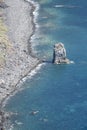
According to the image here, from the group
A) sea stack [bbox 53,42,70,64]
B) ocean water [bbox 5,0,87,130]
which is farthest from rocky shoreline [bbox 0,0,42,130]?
sea stack [bbox 53,42,70,64]

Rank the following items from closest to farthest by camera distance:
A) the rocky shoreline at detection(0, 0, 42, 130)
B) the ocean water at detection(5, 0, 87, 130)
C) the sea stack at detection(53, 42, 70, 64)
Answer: the ocean water at detection(5, 0, 87, 130), the rocky shoreline at detection(0, 0, 42, 130), the sea stack at detection(53, 42, 70, 64)

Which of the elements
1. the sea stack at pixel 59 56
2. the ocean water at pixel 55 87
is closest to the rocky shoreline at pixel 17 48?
the ocean water at pixel 55 87

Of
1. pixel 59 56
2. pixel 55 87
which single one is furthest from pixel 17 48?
pixel 55 87

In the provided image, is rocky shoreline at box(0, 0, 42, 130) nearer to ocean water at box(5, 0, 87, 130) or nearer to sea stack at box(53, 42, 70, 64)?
ocean water at box(5, 0, 87, 130)

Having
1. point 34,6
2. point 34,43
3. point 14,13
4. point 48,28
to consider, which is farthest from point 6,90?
point 34,6

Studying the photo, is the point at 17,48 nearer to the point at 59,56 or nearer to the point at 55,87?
the point at 59,56

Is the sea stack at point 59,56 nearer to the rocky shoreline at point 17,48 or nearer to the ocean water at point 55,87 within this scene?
the ocean water at point 55,87

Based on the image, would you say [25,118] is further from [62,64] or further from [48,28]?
[48,28]
